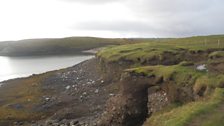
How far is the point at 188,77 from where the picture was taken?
126ft

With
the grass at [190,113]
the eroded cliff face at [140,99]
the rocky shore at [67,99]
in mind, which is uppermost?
the grass at [190,113]

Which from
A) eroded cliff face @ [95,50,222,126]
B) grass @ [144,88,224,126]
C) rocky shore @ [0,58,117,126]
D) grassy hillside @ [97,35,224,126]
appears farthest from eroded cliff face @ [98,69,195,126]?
rocky shore @ [0,58,117,126]

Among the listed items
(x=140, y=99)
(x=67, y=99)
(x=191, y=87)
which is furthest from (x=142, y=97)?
(x=67, y=99)

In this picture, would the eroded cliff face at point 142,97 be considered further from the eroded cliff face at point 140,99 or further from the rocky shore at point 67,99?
the rocky shore at point 67,99

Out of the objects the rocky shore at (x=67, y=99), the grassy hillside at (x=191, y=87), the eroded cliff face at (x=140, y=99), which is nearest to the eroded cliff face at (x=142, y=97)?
the eroded cliff face at (x=140, y=99)

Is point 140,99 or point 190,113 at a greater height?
point 190,113

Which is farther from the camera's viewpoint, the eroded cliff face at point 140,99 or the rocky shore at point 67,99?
the rocky shore at point 67,99

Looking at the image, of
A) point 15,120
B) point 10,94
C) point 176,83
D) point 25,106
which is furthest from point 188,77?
point 10,94

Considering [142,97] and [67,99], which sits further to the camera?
[67,99]

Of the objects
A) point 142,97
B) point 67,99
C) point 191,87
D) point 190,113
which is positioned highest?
point 190,113

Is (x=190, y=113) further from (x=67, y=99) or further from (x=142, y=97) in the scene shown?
(x=67, y=99)

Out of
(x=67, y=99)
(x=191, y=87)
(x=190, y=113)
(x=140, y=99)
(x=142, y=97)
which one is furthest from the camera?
(x=67, y=99)

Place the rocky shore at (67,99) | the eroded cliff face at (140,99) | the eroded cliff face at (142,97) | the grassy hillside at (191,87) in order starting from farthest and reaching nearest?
the rocky shore at (67,99) < the eroded cliff face at (140,99) < the eroded cliff face at (142,97) < the grassy hillside at (191,87)

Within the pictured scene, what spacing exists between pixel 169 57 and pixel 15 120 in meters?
27.1
